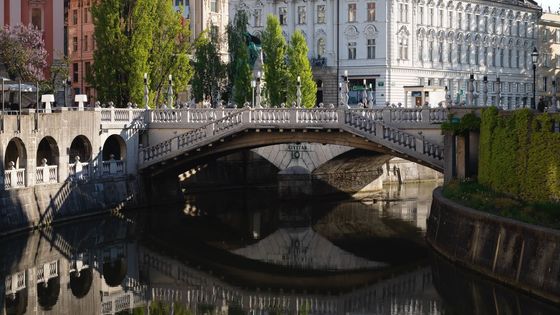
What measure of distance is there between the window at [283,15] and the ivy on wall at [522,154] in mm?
64653

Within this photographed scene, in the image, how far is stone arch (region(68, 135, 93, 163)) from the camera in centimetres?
6950

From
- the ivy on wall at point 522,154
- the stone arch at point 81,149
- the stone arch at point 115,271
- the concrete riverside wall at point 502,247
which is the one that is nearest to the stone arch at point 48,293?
the stone arch at point 115,271

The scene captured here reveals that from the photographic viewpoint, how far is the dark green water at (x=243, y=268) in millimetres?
44750

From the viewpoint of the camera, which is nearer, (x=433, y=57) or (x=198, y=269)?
(x=198, y=269)

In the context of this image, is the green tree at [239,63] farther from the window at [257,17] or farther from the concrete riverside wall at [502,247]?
the concrete riverside wall at [502,247]

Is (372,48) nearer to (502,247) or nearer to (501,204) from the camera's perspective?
(501,204)

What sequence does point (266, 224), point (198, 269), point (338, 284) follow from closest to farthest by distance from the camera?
point (338, 284)
point (198, 269)
point (266, 224)

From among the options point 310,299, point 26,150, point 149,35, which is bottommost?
point 310,299

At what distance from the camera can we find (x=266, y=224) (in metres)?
68.7

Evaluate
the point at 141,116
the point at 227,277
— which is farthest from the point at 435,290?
the point at 141,116

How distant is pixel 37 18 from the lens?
9656cm

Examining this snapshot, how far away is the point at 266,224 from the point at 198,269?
51.6ft

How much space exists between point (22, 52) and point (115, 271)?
3883 centimetres

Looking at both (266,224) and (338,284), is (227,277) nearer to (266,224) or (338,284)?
(338,284)
